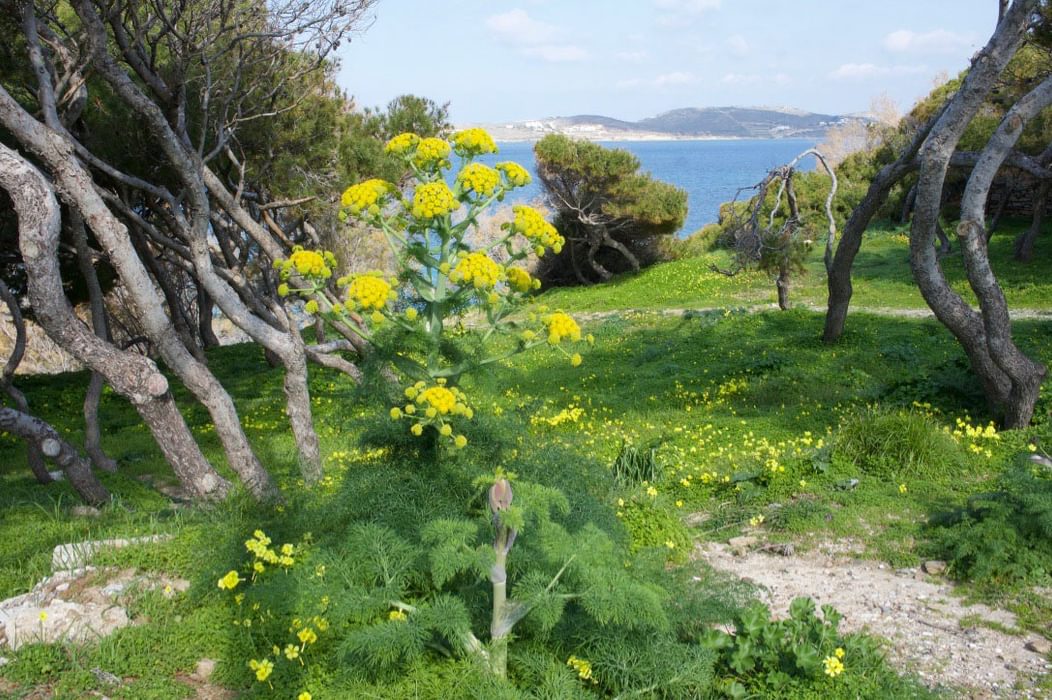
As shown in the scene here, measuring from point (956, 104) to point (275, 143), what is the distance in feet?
29.6

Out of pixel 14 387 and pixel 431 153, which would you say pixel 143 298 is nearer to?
pixel 14 387

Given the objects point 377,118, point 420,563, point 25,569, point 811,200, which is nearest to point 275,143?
point 377,118

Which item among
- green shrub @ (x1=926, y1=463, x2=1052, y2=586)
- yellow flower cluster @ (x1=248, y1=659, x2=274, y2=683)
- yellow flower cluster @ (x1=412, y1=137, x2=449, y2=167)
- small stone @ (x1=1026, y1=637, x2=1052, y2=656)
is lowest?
small stone @ (x1=1026, y1=637, x2=1052, y2=656)

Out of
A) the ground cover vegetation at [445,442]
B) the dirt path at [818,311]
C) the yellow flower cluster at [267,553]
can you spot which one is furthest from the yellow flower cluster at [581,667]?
the dirt path at [818,311]

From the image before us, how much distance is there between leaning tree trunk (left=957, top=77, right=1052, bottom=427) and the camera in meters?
7.58

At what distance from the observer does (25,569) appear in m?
4.93

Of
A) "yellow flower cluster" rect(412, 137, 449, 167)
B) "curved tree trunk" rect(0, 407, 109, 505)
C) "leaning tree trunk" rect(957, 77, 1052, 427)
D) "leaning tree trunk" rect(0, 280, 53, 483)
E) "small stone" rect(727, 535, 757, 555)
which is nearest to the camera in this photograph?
"yellow flower cluster" rect(412, 137, 449, 167)

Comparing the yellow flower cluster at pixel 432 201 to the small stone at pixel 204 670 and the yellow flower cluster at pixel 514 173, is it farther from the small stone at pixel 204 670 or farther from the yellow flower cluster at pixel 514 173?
the small stone at pixel 204 670

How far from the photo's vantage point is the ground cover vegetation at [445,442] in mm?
3500

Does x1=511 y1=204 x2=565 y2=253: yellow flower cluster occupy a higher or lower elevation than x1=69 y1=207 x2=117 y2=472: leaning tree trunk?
higher

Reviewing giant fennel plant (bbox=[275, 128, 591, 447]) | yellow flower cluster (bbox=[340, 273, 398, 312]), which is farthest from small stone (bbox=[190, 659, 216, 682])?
yellow flower cluster (bbox=[340, 273, 398, 312])

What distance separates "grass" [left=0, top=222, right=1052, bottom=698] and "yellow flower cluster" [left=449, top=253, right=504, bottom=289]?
2.23 ft

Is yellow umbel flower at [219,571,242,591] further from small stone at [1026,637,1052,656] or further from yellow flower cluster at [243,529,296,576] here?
small stone at [1026,637,1052,656]

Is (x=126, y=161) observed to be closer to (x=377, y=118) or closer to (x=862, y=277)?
(x=377, y=118)
